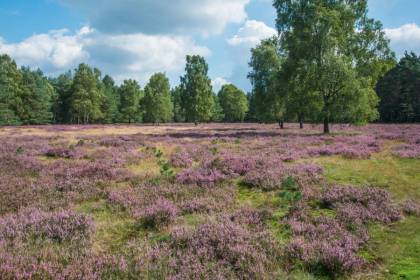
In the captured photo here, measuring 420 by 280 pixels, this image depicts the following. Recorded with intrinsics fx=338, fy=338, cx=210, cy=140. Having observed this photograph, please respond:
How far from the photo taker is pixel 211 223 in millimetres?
7441

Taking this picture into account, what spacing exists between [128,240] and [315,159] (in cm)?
1182

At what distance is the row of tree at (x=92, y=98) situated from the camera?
240 ft

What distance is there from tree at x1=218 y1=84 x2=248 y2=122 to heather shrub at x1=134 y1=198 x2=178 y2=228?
10699 centimetres

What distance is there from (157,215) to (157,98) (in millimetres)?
74842

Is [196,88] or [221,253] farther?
[196,88]

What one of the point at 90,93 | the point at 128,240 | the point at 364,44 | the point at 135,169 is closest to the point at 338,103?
the point at 364,44

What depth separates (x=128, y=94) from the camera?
97.8 metres

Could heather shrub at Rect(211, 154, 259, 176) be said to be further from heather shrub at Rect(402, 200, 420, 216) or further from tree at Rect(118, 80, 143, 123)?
tree at Rect(118, 80, 143, 123)

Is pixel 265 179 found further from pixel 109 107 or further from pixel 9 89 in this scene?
pixel 109 107

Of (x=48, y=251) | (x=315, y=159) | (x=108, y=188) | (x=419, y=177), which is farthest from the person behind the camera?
(x=315, y=159)

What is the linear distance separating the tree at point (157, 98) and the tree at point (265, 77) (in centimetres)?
2962

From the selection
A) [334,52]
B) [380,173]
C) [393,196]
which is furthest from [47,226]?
[334,52]

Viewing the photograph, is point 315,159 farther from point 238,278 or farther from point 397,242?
point 238,278

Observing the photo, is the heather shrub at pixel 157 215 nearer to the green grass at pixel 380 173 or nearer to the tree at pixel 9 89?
the green grass at pixel 380 173
